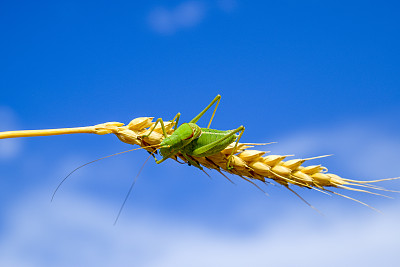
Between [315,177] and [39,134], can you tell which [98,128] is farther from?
[315,177]

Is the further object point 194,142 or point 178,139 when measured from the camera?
point 194,142

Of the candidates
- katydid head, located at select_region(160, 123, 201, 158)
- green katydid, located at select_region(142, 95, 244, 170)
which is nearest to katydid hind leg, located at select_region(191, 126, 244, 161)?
green katydid, located at select_region(142, 95, 244, 170)

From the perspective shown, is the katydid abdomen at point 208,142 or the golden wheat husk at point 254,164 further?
the katydid abdomen at point 208,142

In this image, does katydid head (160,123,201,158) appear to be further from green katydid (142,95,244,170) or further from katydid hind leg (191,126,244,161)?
katydid hind leg (191,126,244,161)

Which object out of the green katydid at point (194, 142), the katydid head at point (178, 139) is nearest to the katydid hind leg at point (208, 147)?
the green katydid at point (194, 142)

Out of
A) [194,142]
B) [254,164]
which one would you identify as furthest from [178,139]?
[254,164]

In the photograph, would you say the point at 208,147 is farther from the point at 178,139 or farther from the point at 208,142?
the point at 178,139

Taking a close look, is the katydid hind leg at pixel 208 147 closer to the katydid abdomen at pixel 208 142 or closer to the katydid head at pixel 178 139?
the katydid abdomen at pixel 208 142

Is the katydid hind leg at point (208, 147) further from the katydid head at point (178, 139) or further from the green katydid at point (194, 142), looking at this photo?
the katydid head at point (178, 139)
